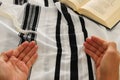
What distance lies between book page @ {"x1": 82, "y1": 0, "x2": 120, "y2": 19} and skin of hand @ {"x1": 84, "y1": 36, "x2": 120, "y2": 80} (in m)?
0.16

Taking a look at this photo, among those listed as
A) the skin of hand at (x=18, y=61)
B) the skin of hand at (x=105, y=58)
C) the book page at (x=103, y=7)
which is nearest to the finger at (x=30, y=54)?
the skin of hand at (x=18, y=61)

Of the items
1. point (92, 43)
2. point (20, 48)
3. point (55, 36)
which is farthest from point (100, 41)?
point (20, 48)

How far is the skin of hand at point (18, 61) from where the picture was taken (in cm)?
83

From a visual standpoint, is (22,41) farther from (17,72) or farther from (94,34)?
(94,34)

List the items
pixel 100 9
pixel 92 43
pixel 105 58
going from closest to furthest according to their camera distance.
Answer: pixel 105 58 < pixel 92 43 < pixel 100 9

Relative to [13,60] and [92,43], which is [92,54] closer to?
[92,43]

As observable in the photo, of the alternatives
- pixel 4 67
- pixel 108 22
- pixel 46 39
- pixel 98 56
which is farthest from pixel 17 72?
pixel 108 22

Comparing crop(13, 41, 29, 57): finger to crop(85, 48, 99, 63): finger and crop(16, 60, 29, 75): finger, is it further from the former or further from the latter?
crop(85, 48, 99, 63): finger

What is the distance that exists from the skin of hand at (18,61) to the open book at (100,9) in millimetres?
260

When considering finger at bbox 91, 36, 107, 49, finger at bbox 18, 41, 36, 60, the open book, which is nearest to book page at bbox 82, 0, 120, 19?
the open book

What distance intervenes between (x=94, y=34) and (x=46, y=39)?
18 cm

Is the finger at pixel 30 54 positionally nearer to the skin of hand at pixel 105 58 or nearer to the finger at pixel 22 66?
the finger at pixel 22 66

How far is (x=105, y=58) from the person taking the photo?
836 millimetres

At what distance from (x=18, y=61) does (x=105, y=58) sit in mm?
286
